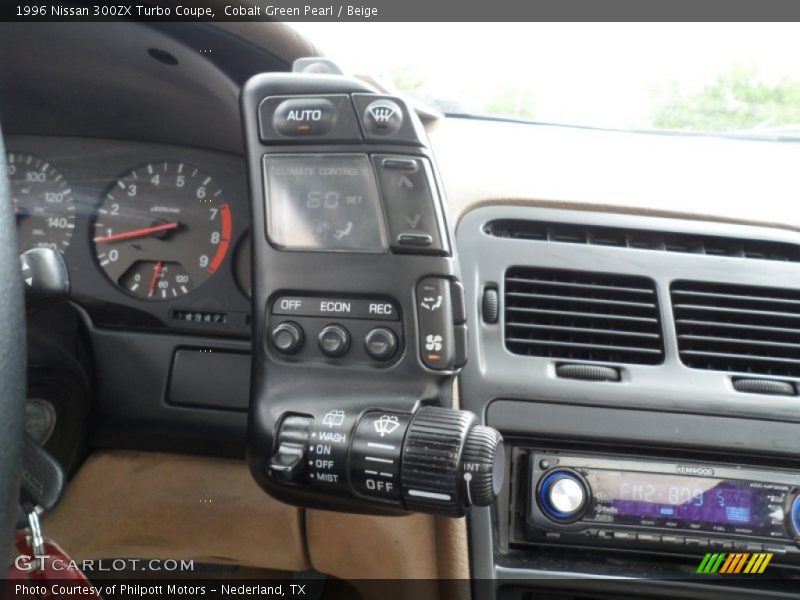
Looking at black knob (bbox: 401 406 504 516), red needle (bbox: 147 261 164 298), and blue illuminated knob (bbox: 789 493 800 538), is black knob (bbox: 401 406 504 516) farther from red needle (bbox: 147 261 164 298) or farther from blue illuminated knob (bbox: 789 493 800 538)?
red needle (bbox: 147 261 164 298)

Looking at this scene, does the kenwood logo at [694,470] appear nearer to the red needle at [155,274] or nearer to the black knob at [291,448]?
the black knob at [291,448]

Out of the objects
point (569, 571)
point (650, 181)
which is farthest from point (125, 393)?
point (650, 181)

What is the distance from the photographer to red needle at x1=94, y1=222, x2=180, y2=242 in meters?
1.65

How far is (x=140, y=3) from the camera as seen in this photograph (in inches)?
50.4

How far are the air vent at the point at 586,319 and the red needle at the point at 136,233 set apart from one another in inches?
26.7

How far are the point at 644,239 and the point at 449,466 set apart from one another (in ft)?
2.27

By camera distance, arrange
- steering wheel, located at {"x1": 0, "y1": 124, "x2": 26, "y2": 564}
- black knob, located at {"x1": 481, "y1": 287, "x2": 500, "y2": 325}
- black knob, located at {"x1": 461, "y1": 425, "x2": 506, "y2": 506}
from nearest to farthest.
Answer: steering wheel, located at {"x1": 0, "y1": 124, "x2": 26, "y2": 564} < black knob, located at {"x1": 461, "y1": 425, "x2": 506, "y2": 506} < black knob, located at {"x1": 481, "y1": 287, "x2": 500, "y2": 325}

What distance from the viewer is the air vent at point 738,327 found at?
4.67 feet

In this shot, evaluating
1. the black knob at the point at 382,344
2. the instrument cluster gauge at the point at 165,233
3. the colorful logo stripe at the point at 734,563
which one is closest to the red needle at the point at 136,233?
the instrument cluster gauge at the point at 165,233

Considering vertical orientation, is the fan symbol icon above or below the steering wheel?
below

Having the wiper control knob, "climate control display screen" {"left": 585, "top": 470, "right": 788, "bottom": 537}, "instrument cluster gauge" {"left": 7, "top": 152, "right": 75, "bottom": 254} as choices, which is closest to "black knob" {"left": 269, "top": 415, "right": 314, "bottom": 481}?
the wiper control knob

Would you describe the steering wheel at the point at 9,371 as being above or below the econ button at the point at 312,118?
below

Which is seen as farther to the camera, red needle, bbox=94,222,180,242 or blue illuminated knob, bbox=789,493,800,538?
red needle, bbox=94,222,180,242

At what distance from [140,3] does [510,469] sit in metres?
0.93
